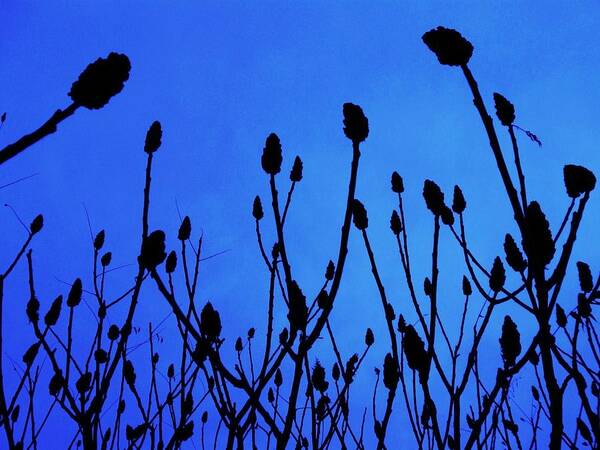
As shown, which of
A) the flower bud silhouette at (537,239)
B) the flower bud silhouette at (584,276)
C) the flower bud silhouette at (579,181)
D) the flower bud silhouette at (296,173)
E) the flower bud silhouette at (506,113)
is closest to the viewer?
the flower bud silhouette at (537,239)

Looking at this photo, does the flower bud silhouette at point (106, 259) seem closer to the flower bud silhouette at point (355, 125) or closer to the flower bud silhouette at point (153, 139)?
the flower bud silhouette at point (153, 139)

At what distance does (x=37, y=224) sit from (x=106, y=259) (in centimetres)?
78

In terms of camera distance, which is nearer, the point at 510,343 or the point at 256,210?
the point at 510,343

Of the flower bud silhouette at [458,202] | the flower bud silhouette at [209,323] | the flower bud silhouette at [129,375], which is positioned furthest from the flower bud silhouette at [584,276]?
the flower bud silhouette at [129,375]

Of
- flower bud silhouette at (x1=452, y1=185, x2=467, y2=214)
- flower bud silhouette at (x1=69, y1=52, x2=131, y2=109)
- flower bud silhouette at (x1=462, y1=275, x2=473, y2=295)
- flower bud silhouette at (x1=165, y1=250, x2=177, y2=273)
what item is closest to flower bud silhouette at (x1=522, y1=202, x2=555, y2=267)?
flower bud silhouette at (x1=69, y1=52, x2=131, y2=109)

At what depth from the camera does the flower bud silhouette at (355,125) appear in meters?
1.69

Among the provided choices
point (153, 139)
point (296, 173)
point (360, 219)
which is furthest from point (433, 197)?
point (153, 139)

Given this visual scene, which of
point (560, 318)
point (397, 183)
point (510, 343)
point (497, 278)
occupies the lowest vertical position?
point (510, 343)

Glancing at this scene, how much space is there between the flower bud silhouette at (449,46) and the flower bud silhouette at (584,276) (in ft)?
5.64

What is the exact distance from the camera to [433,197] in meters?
2.60

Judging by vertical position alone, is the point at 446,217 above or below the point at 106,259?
below

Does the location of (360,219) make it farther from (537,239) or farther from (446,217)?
(537,239)

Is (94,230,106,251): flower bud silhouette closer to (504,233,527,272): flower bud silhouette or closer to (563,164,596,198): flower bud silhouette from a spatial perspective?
(504,233,527,272): flower bud silhouette

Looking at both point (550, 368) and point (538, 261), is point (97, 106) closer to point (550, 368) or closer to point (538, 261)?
point (538, 261)
